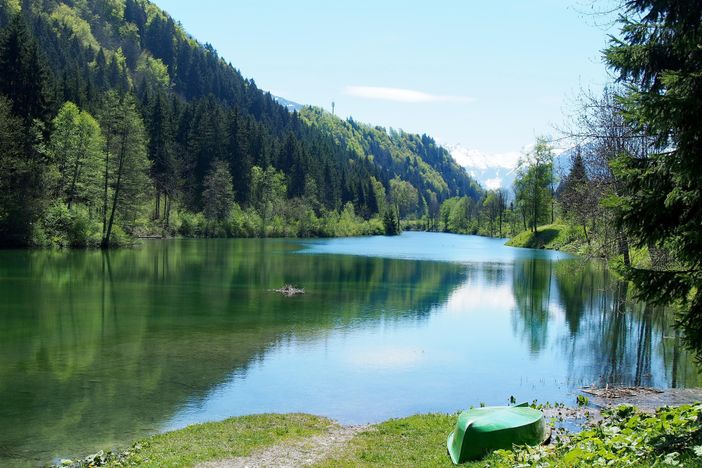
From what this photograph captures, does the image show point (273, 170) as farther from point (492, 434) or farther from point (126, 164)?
point (492, 434)

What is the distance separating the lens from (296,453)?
12766 millimetres

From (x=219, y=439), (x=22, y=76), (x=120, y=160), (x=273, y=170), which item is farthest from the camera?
(x=273, y=170)

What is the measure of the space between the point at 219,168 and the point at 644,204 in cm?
10351

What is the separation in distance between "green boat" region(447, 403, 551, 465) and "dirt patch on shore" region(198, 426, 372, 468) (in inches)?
111

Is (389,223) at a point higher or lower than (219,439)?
higher

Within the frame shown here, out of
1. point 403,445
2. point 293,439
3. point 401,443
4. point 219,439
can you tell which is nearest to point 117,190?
point 219,439

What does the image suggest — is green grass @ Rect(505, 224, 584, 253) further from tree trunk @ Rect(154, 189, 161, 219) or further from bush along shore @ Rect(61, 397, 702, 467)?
bush along shore @ Rect(61, 397, 702, 467)

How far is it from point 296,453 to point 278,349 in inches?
450

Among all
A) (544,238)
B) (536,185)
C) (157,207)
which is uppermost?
(536,185)

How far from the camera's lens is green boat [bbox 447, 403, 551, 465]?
11.3 meters

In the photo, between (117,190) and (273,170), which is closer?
(117,190)

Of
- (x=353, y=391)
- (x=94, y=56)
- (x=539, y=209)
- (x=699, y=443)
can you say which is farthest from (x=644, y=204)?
(x=94, y=56)

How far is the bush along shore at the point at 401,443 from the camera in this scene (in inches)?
341

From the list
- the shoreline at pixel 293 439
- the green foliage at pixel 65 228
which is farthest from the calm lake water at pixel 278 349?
the green foliage at pixel 65 228
